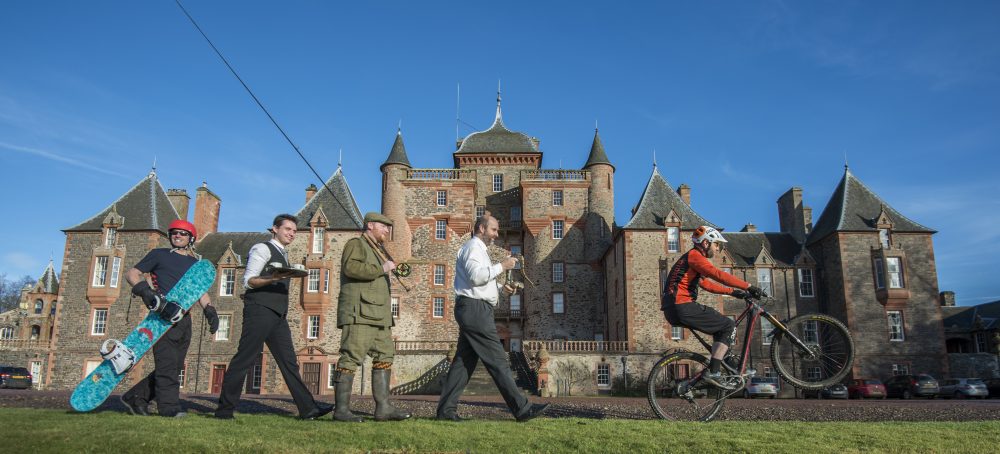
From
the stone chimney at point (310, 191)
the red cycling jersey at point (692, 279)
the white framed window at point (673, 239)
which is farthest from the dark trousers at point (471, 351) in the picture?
the stone chimney at point (310, 191)

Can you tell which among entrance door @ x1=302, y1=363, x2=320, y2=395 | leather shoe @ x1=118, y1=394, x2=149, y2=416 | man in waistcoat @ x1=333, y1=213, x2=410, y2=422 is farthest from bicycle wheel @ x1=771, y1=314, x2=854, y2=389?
entrance door @ x1=302, y1=363, x2=320, y2=395

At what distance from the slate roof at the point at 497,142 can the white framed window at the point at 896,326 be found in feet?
75.5

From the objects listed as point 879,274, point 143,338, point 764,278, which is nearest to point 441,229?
point 764,278

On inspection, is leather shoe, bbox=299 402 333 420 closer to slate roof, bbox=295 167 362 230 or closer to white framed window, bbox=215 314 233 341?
slate roof, bbox=295 167 362 230

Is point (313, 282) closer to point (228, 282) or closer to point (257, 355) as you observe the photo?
point (228, 282)

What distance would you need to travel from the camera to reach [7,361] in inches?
1671

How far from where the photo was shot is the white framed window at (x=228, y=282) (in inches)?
1560

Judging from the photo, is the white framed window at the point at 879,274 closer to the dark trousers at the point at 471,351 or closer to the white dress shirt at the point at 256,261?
the dark trousers at the point at 471,351

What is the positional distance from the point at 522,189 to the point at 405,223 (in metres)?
7.71

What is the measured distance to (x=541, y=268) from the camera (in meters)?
42.1

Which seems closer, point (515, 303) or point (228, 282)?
point (228, 282)

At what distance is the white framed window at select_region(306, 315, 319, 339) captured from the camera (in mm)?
38031

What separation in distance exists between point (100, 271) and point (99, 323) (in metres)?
2.92

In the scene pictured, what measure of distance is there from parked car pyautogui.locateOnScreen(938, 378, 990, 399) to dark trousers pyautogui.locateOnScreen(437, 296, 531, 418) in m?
31.8
